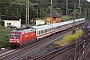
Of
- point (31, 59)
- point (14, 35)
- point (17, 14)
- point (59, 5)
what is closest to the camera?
point (31, 59)

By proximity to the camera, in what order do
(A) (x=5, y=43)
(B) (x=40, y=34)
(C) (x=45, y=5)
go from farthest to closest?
1. (C) (x=45, y=5)
2. (B) (x=40, y=34)
3. (A) (x=5, y=43)

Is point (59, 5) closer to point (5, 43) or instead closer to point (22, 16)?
point (22, 16)

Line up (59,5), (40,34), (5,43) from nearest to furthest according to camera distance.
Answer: (5,43) → (40,34) → (59,5)

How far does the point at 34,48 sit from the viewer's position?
3109cm

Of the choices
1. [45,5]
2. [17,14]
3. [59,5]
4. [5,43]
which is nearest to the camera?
[5,43]

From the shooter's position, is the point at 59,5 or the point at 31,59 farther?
the point at 59,5

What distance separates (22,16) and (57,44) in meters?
41.0

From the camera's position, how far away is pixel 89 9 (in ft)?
441

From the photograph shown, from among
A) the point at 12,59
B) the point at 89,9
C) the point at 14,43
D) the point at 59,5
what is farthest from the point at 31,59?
the point at 89,9

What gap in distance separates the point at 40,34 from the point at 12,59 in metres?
14.7

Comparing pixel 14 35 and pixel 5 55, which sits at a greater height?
pixel 14 35

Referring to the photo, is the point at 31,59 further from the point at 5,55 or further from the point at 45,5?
the point at 45,5

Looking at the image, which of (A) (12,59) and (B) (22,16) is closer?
(A) (12,59)

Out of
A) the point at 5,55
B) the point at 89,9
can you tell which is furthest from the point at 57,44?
the point at 89,9
